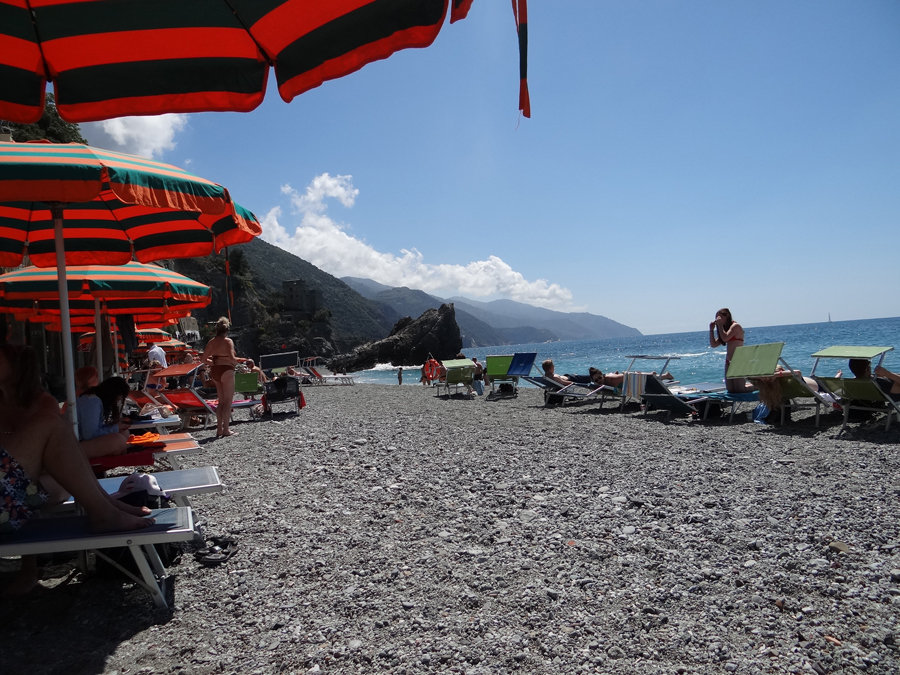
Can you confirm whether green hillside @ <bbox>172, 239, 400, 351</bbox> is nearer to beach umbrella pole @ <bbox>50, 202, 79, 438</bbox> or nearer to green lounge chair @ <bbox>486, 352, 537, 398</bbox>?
green lounge chair @ <bbox>486, 352, 537, 398</bbox>

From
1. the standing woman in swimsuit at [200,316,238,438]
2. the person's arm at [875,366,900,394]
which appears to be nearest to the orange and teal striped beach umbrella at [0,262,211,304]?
the standing woman in swimsuit at [200,316,238,438]

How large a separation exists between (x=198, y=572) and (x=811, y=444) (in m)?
6.35

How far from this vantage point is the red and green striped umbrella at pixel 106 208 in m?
2.69

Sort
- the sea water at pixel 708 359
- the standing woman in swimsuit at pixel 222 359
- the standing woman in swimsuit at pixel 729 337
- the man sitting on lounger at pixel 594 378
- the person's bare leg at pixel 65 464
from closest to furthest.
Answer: the person's bare leg at pixel 65 464
the standing woman in swimsuit at pixel 222 359
the standing woman in swimsuit at pixel 729 337
the man sitting on lounger at pixel 594 378
the sea water at pixel 708 359

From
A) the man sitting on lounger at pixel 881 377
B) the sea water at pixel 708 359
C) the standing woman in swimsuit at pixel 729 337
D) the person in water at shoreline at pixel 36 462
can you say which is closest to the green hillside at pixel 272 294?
the sea water at pixel 708 359

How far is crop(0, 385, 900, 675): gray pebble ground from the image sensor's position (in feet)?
7.43

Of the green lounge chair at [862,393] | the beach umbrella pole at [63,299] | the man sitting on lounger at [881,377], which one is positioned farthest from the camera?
the man sitting on lounger at [881,377]

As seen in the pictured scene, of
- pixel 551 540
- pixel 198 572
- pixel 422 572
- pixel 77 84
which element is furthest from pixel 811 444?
pixel 77 84

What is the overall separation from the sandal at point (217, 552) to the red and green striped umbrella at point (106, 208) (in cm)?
196

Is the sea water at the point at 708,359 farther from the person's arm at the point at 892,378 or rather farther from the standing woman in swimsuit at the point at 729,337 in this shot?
the person's arm at the point at 892,378

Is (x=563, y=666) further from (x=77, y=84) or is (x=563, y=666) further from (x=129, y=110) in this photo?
(x=77, y=84)

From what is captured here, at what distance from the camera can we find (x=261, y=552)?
3.45 metres

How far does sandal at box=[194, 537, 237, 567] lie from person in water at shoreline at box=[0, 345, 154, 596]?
821 mm

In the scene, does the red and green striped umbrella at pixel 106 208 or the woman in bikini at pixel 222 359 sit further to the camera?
the woman in bikini at pixel 222 359
